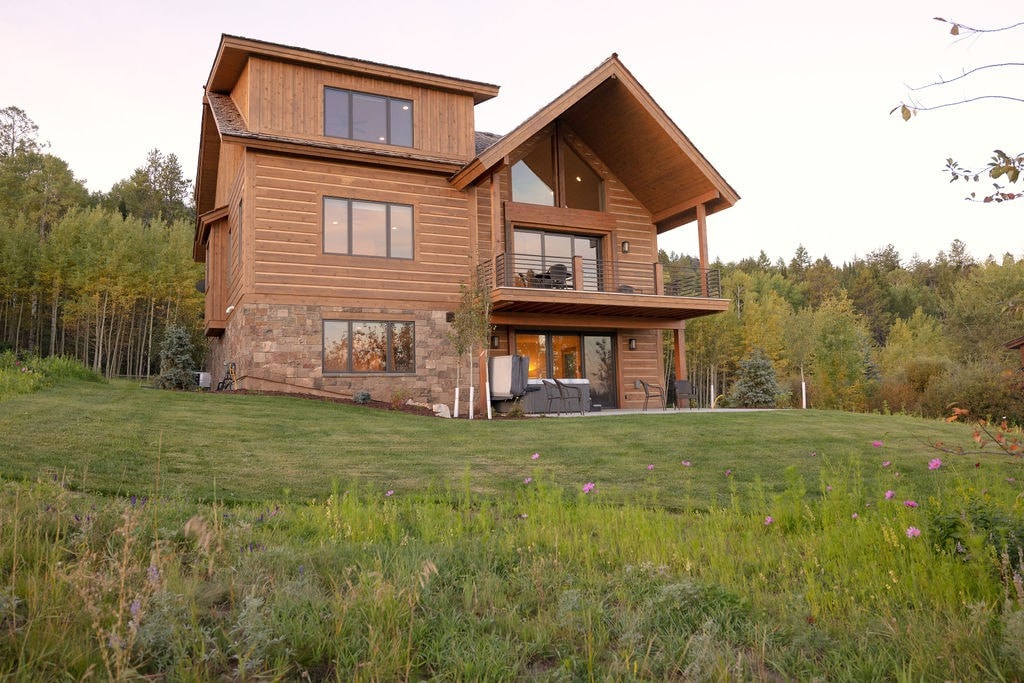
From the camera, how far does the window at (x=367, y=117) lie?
615 inches

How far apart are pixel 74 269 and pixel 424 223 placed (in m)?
21.1

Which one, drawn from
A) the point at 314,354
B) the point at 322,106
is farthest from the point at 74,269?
the point at 314,354

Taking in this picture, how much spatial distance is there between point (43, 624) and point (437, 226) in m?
14.2

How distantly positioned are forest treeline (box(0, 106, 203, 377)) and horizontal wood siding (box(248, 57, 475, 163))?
17.5m

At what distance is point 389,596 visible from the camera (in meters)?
2.62

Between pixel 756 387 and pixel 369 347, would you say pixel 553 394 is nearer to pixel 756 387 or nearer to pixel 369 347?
pixel 369 347

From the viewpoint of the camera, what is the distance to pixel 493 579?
10.4 feet

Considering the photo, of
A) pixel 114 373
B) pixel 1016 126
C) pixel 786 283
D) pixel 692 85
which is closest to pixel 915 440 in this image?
pixel 1016 126

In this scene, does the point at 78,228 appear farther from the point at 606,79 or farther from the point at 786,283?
the point at 786,283

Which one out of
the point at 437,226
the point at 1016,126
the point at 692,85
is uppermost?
the point at 692,85

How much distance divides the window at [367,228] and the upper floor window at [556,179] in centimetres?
366

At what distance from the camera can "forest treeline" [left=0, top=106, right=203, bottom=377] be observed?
94.5 ft

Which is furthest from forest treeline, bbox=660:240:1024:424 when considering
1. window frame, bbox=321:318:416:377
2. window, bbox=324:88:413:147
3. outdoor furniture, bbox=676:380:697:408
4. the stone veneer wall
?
window, bbox=324:88:413:147

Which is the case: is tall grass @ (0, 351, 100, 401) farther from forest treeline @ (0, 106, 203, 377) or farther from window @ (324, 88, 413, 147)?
forest treeline @ (0, 106, 203, 377)
